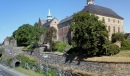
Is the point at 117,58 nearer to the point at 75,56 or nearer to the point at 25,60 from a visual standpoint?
the point at 75,56

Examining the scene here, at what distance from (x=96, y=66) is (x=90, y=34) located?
20.1ft

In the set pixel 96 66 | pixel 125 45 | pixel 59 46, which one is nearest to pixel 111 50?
pixel 96 66

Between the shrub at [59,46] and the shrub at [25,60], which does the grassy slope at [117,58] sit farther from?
the shrub at [25,60]

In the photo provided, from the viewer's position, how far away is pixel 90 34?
121ft

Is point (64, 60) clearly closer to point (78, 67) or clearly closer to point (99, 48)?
point (78, 67)

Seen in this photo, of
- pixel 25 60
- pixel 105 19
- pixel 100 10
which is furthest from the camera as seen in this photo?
pixel 100 10

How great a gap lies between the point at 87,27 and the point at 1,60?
4410 cm

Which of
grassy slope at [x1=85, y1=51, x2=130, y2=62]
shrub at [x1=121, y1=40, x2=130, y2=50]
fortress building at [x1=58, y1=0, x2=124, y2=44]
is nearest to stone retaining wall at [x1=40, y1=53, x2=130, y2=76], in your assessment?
grassy slope at [x1=85, y1=51, x2=130, y2=62]

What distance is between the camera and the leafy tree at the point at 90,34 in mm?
36156

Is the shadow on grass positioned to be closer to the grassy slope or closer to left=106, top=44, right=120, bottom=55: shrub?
the grassy slope

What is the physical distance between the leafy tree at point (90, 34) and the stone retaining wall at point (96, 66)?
254 cm

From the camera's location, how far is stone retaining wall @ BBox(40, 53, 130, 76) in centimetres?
3022

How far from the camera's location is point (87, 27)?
36.9m

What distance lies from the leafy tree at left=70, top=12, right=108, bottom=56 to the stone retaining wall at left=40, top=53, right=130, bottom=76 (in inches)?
100
